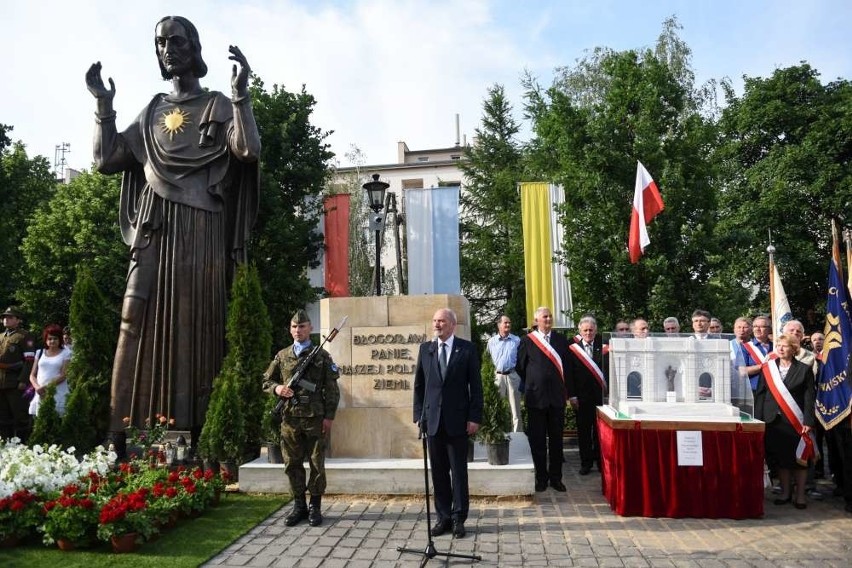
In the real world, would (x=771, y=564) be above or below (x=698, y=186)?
below

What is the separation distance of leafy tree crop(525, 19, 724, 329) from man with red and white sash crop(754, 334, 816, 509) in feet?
20.2

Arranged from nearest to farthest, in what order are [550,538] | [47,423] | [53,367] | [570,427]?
[550,538], [47,423], [53,367], [570,427]

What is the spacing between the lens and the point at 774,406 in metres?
7.02

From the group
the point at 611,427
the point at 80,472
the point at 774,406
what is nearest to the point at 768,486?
the point at 774,406

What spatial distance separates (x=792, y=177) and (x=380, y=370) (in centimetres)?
2141

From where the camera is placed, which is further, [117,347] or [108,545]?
[117,347]

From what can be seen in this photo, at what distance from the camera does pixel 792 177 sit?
23.7 m

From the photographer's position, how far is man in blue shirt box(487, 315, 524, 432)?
35.6 feet

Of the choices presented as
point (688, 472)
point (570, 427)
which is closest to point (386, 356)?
point (688, 472)

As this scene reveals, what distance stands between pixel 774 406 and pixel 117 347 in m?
7.84

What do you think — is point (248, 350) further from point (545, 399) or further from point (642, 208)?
point (642, 208)

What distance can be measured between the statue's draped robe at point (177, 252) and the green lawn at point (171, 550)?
2.48m

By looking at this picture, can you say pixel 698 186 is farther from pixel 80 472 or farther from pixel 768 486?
pixel 80 472

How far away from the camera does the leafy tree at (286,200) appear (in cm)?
2064
